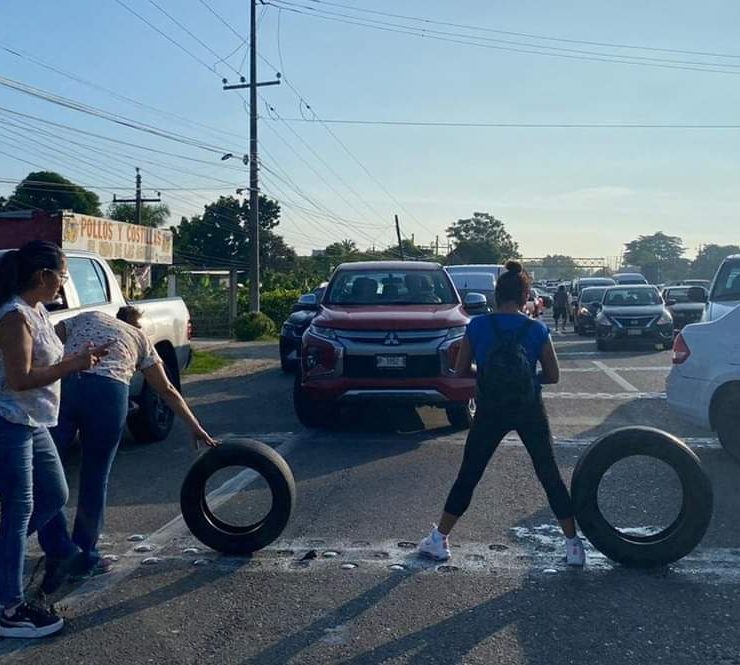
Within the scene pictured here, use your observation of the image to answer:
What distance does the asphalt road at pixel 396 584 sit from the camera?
453 cm

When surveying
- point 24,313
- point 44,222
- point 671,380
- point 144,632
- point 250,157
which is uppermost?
point 250,157

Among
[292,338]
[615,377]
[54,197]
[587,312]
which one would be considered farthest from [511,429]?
[54,197]

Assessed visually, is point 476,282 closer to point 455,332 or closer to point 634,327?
point 634,327

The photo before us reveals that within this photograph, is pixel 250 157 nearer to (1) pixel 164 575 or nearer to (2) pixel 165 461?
(2) pixel 165 461

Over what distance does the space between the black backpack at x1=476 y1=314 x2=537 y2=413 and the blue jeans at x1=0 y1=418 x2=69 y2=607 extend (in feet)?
8.21

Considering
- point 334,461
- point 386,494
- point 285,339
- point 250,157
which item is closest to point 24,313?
point 386,494

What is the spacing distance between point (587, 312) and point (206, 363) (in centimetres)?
1296

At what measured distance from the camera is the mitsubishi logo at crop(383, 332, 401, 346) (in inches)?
396

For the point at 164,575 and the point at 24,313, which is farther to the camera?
the point at 164,575

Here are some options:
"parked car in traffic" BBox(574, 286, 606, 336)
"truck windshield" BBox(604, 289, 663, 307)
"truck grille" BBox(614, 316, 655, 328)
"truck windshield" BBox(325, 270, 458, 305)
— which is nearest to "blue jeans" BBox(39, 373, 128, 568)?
"truck windshield" BBox(325, 270, 458, 305)

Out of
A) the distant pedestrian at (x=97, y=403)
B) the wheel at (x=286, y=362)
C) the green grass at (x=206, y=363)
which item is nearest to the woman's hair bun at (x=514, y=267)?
the distant pedestrian at (x=97, y=403)

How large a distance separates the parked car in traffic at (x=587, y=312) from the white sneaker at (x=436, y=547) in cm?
2123

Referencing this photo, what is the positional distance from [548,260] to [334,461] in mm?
145839

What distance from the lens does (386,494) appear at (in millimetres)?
7574
